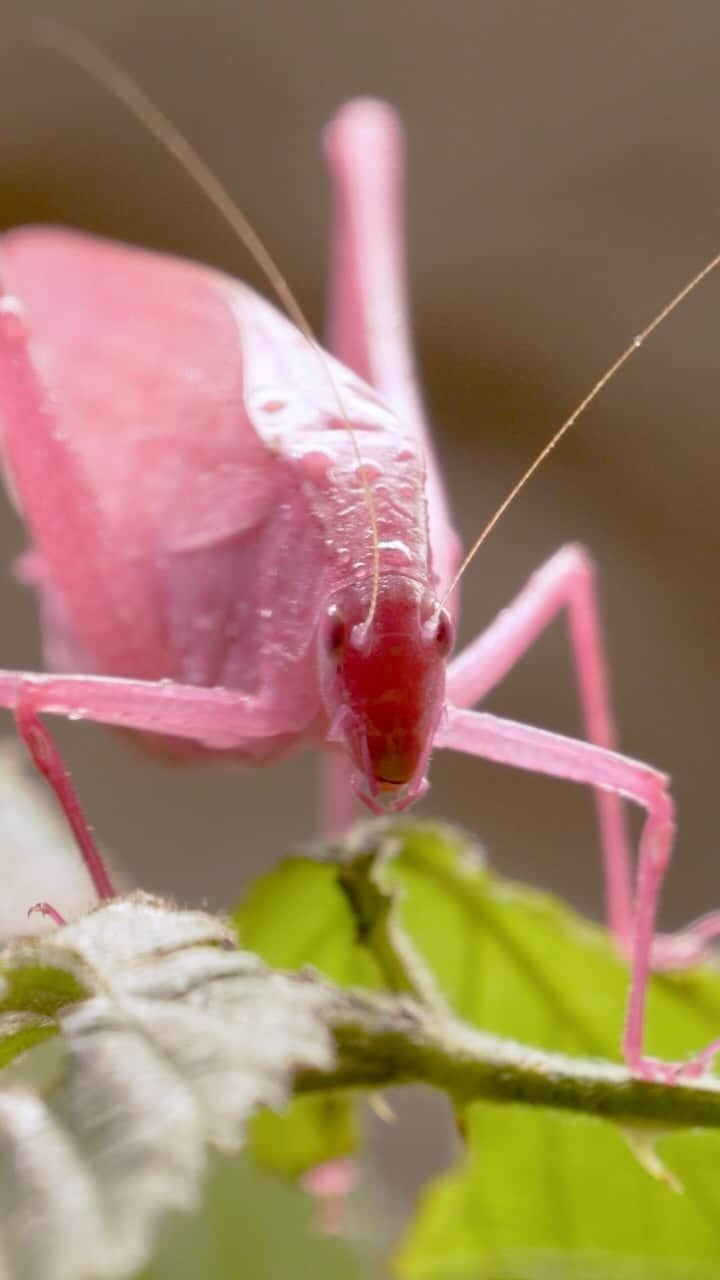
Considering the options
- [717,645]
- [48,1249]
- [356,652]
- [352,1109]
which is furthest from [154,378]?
[717,645]

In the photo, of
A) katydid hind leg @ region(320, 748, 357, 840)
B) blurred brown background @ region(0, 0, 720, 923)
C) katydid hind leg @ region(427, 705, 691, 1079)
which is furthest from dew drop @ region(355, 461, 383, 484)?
blurred brown background @ region(0, 0, 720, 923)

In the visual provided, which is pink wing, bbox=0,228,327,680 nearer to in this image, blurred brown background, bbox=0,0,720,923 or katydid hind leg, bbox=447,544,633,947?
katydid hind leg, bbox=447,544,633,947

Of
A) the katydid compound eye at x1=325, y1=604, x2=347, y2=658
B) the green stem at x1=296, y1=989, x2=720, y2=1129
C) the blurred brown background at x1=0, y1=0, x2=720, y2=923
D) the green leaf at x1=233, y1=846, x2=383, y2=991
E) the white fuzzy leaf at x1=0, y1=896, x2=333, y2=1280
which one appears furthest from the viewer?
the blurred brown background at x1=0, y1=0, x2=720, y2=923

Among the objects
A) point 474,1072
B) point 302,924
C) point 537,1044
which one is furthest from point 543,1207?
point 474,1072

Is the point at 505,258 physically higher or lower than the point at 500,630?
lower

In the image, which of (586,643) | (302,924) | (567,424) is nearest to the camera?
(567,424)

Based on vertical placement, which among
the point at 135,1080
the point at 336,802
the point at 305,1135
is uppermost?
the point at 135,1080

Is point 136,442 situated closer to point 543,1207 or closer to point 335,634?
point 335,634

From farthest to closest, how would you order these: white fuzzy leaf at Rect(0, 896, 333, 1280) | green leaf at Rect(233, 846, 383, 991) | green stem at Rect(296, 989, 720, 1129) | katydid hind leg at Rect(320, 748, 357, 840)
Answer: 1. katydid hind leg at Rect(320, 748, 357, 840)
2. green leaf at Rect(233, 846, 383, 991)
3. green stem at Rect(296, 989, 720, 1129)
4. white fuzzy leaf at Rect(0, 896, 333, 1280)
